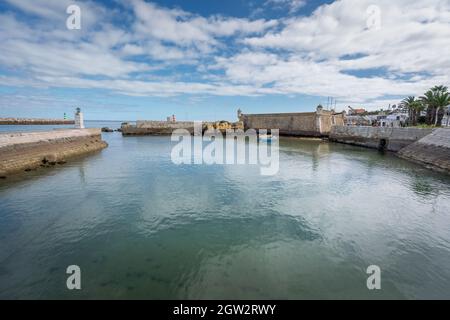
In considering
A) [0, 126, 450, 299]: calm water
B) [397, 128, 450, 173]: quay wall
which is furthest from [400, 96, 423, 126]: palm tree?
[0, 126, 450, 299]: calm water

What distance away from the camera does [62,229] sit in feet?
25.8

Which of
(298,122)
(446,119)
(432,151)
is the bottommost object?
(432,151)

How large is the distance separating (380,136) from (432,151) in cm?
1139

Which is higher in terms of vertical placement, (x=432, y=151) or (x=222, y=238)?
(x=432, y=151)

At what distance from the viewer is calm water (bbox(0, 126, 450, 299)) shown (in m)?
5.30

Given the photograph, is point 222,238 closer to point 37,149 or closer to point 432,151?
point 37,149

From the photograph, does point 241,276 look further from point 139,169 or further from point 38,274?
point 139,169

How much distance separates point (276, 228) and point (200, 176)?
28.1 ft

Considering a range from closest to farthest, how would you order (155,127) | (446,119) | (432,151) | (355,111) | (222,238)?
(222,238) < (432,151) < (446,119) < (155,127) < (355,111)

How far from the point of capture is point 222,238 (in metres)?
7.46

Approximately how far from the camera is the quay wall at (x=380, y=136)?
27172 mm

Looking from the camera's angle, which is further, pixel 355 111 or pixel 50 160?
pixel 355 111

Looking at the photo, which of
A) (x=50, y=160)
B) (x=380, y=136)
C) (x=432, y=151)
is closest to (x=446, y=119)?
(x=380, y=136)
